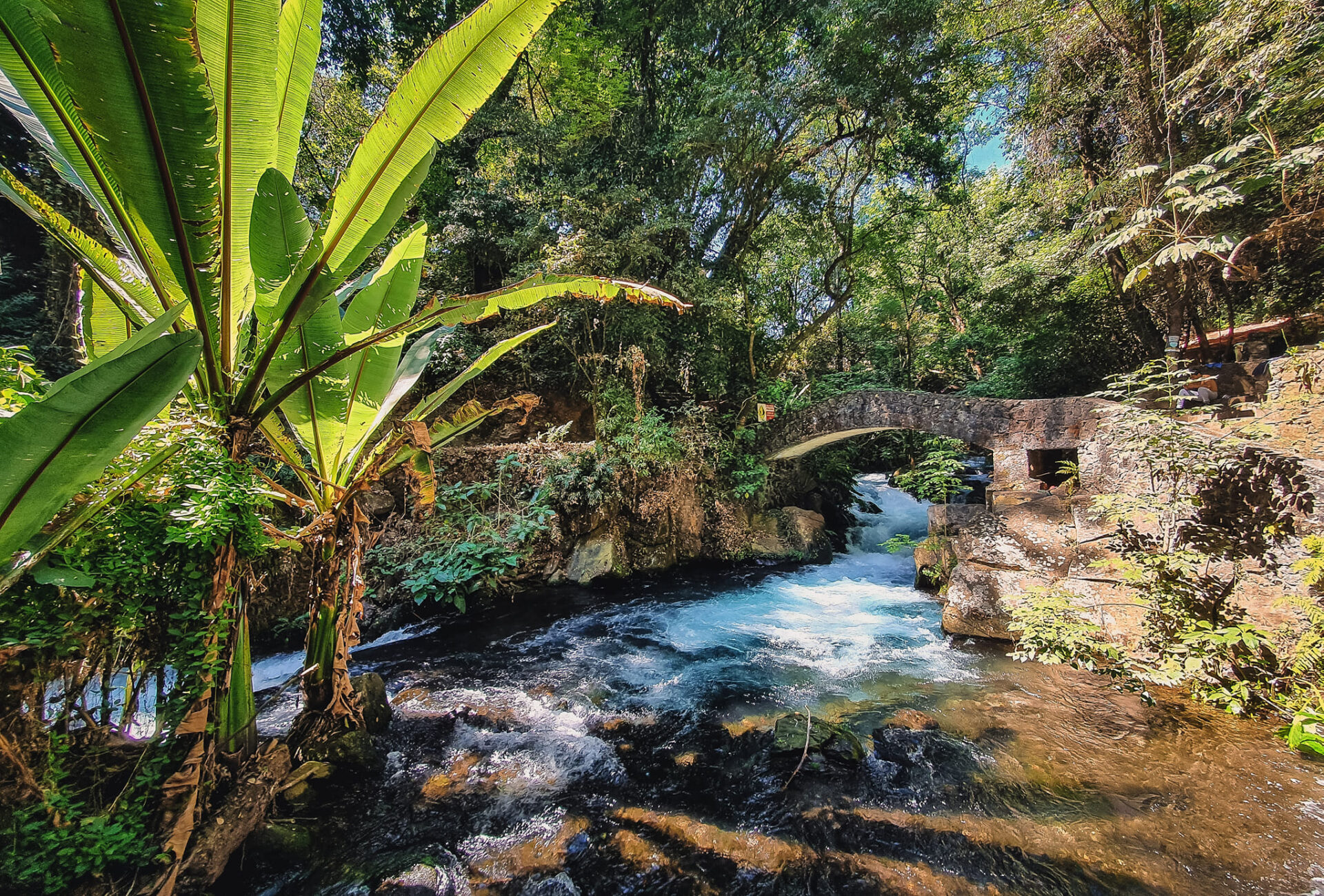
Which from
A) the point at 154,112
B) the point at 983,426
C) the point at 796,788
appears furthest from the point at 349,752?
the point at 983,426

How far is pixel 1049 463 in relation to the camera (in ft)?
27.2

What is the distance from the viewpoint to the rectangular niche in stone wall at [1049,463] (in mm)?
7160

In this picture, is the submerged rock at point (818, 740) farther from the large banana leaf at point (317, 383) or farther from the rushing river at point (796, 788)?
the large banana leaf at point (317, 383)

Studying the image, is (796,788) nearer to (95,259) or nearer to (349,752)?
(349,752)

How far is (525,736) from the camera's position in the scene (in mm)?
3164

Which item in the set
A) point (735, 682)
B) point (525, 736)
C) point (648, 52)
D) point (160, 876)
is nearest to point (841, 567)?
point (735, 682)

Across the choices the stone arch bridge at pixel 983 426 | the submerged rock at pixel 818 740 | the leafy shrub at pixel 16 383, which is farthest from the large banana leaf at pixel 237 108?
the stone arch bridge at pixel 983 426

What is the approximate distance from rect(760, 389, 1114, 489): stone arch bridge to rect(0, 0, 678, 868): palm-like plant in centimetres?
532

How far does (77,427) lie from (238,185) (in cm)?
111

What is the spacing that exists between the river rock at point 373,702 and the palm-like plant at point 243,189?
2.13 ft

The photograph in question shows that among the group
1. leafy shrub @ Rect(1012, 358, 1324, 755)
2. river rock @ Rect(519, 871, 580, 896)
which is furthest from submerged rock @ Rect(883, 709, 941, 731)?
river rock @ Rect(519, 871, 580, 896)

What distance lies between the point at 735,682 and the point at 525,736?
1937 millimetres

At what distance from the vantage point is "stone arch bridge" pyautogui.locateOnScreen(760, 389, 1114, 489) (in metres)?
6.03

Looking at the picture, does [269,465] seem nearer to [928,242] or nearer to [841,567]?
[841,567]
